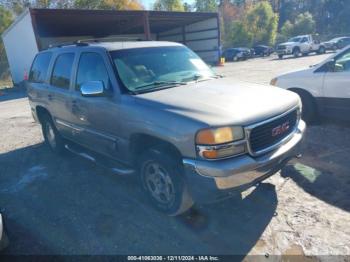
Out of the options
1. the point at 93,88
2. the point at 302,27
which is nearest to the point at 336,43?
the point at 302,27

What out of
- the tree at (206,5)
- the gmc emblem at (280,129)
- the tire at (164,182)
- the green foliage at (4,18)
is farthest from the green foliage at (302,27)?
the tire at (164,182)

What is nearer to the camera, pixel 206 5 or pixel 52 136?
pixel 52 136

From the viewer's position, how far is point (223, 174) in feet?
9.59

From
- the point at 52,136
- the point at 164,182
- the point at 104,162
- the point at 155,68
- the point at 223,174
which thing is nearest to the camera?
the point at 223,174

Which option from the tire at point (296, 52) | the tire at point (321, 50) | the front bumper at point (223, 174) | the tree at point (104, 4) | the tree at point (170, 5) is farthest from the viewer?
the tree at point (170, 5)

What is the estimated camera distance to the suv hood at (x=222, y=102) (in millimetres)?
3084

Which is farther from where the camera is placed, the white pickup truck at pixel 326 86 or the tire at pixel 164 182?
the white pickup truck at pixel 326 86

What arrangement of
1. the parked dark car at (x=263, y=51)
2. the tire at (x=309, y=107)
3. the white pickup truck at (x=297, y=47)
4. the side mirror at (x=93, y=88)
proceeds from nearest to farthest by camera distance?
the side mirror at (x=93, y=88) → the tire at (x=309, y=107) → the white pickup truck at (x=297, y=47) → the parked dark car at (x=263, y=51)

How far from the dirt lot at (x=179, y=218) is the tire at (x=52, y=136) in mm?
722

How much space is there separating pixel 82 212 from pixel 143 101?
166cm

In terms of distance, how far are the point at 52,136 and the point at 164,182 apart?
11.5 ft

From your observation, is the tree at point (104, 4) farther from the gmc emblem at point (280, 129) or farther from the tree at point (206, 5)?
the gmc emblem at point (280, 129)

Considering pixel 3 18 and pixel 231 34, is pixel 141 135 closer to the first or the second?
pixel 3 18

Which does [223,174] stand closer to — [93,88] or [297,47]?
[93,88]
